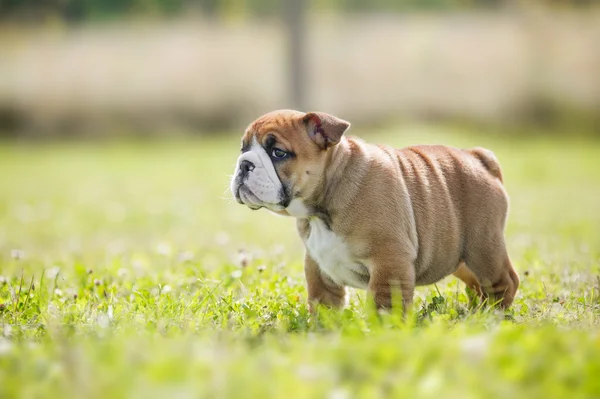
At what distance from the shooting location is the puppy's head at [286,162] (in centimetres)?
409

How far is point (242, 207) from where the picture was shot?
483 inches

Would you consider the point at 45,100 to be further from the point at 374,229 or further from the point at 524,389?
the point at 524,389

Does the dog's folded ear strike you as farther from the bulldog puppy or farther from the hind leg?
the hind leg

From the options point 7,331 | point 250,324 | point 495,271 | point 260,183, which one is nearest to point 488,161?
point 495,271

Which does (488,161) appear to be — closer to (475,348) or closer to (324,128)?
(324,128)

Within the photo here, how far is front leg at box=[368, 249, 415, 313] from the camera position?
12.7 feet

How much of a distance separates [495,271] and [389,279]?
0.93 m

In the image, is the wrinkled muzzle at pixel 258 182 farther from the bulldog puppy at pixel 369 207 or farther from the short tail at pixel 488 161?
the short tail at pixel 488 161

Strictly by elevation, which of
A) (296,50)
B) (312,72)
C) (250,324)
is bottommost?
(312,72)

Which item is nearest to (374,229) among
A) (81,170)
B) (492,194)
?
(492,194)

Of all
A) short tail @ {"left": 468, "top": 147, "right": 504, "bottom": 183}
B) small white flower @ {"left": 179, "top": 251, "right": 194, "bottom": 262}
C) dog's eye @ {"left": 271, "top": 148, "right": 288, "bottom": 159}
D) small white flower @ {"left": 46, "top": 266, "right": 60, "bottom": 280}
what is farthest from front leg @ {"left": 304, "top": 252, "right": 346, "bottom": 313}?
small white flower @ {"left": 46, "top": 266, "right": 60, "bottom": 280}

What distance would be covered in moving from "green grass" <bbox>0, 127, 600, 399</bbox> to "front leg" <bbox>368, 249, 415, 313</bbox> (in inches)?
5.0

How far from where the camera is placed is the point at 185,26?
23.5m

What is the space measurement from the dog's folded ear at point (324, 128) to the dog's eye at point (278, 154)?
180mm
